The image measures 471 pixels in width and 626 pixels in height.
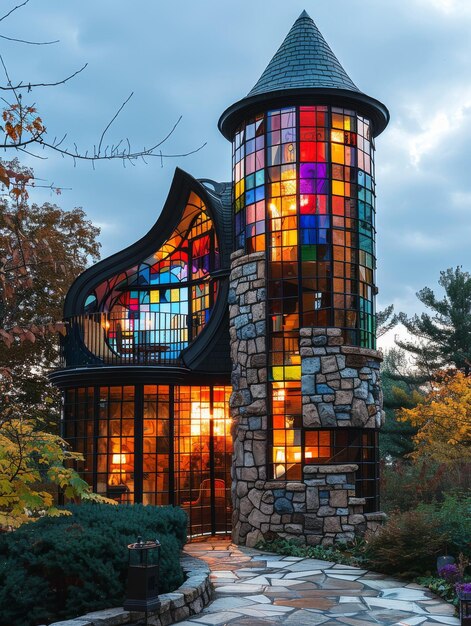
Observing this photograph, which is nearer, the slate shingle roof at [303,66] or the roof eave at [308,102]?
the roof eave at [308,102]

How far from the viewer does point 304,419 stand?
1241 centimetres

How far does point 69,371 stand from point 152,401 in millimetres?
1599

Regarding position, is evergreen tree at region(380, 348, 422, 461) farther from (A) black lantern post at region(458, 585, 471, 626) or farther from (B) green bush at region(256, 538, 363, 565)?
(A) black lantern post at region(458, 585, 471, 626)

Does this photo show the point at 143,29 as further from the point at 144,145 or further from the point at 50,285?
the point at 50,285

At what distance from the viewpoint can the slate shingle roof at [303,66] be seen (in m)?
13.3

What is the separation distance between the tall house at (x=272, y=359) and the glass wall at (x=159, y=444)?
1.0 inches

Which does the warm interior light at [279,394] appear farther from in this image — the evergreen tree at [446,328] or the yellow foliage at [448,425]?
the evergreen tree at [446,328]

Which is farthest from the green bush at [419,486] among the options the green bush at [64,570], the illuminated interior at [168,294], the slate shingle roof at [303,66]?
the green bush at [64,570]

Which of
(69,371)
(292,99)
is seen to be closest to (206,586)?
(69,371)

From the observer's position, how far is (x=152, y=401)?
45.8ft

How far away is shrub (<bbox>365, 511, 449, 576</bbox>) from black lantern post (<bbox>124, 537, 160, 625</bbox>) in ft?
13.1

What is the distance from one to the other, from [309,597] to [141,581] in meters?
2.59

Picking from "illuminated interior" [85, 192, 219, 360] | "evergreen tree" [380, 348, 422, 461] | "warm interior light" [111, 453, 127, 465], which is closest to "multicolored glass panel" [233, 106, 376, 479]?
"illuminated interior" [85, 192, 219, 360]

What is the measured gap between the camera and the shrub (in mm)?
9891
